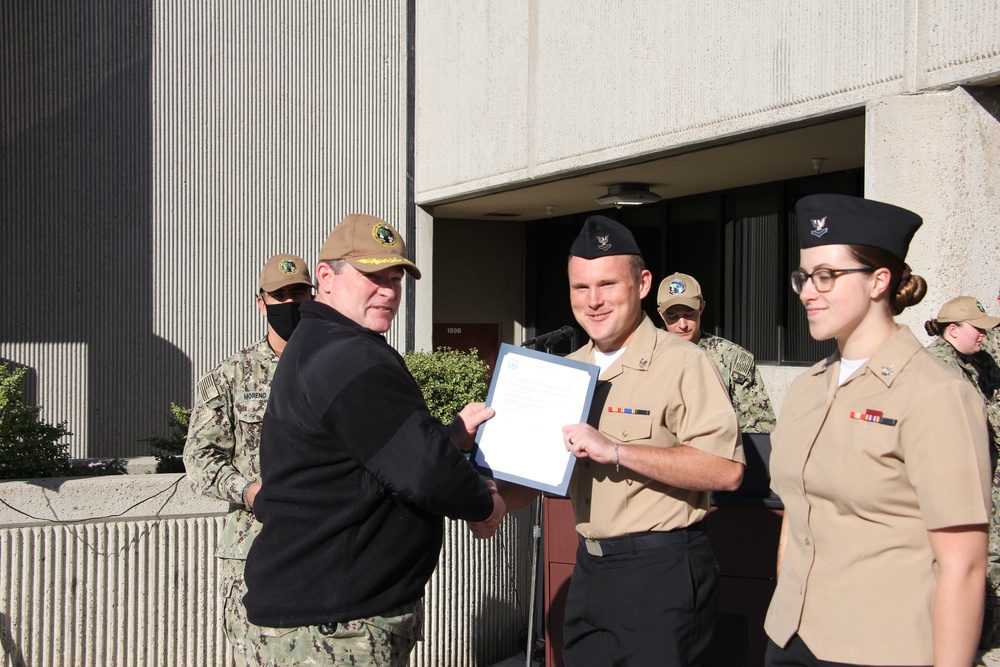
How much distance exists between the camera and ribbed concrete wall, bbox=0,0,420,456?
401 inches

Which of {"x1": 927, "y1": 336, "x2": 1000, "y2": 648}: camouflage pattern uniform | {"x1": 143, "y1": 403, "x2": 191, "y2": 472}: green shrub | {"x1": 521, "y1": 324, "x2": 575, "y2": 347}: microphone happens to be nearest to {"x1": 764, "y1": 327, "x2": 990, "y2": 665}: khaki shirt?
{"x1": 521, "y1": 324, "x2": 575, "y2": 347}: microphone

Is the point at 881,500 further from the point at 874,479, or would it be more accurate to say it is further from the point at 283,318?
the point at 283,318

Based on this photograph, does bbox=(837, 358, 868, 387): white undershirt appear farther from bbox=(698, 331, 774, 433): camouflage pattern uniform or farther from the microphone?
bbox=(698, 331, 774, 433): camouflage pattern uniform


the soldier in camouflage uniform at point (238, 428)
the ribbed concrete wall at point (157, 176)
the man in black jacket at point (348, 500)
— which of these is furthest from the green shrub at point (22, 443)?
the ribbed concrete wall at point (157, 176)

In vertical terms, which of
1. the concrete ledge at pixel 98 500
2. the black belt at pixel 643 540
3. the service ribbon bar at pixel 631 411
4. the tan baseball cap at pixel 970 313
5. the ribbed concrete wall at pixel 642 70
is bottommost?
the concrete ledge at pixel 98 500

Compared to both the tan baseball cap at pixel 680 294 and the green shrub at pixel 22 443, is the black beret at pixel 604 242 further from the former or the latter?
the green shrub at pixel 22 443

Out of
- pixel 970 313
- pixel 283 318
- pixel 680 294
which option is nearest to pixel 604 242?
pixel 283 318

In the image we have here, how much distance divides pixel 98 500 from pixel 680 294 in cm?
356

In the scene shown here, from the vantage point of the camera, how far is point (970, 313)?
5.82m

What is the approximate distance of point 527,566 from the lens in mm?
6133

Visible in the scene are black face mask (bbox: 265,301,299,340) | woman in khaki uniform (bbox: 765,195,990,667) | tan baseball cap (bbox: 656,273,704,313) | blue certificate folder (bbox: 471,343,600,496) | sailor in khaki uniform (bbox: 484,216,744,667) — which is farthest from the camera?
tan baseball cap (bbox: 656,273,704,313)

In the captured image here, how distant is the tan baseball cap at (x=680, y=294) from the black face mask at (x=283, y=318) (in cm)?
253

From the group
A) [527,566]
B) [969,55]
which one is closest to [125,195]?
[527,566]

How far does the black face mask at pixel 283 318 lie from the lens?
4.46 m
